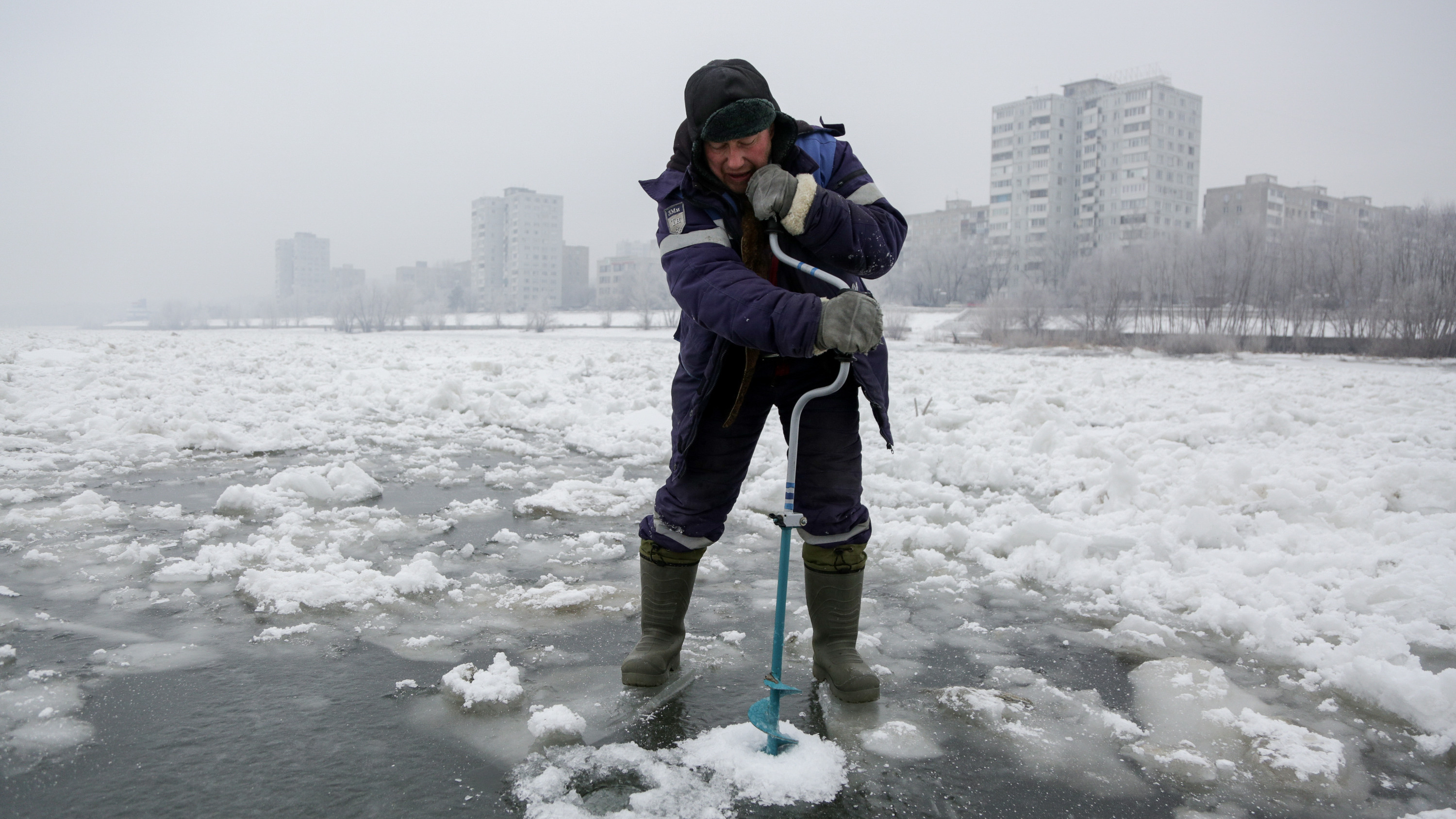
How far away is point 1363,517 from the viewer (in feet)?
12.2

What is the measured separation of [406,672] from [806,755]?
44.6 inches

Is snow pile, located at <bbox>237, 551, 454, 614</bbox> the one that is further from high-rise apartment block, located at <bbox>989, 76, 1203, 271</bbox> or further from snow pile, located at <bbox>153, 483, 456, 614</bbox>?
high-rise apartment block, located at <bbox>989, 76, 1203, 271</bbox>

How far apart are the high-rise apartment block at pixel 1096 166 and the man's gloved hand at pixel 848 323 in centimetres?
8059

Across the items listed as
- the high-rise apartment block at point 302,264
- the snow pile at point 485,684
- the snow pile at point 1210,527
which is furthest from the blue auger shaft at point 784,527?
the high-rise apartment block at point 302,264

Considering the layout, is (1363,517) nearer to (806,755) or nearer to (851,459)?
(851,459)

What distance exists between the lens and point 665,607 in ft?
7.98

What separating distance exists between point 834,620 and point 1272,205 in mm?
103539

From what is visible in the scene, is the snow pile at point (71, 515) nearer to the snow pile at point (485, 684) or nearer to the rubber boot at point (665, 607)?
the snow pile at point (485, 684)

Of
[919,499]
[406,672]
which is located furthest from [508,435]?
[406,672]

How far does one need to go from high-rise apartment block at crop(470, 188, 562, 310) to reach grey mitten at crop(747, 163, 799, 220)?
105469mm

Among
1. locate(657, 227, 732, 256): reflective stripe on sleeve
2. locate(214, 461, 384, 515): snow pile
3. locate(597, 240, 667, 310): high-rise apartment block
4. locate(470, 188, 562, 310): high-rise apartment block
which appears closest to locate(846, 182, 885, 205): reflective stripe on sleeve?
locate(657, 227, 732, 256): reflective stripe on sleeve

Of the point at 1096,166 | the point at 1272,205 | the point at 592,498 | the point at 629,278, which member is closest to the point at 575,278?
the point at 629,278

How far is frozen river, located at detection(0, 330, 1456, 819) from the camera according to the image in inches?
72.8

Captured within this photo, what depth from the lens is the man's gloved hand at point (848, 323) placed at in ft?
6.54
